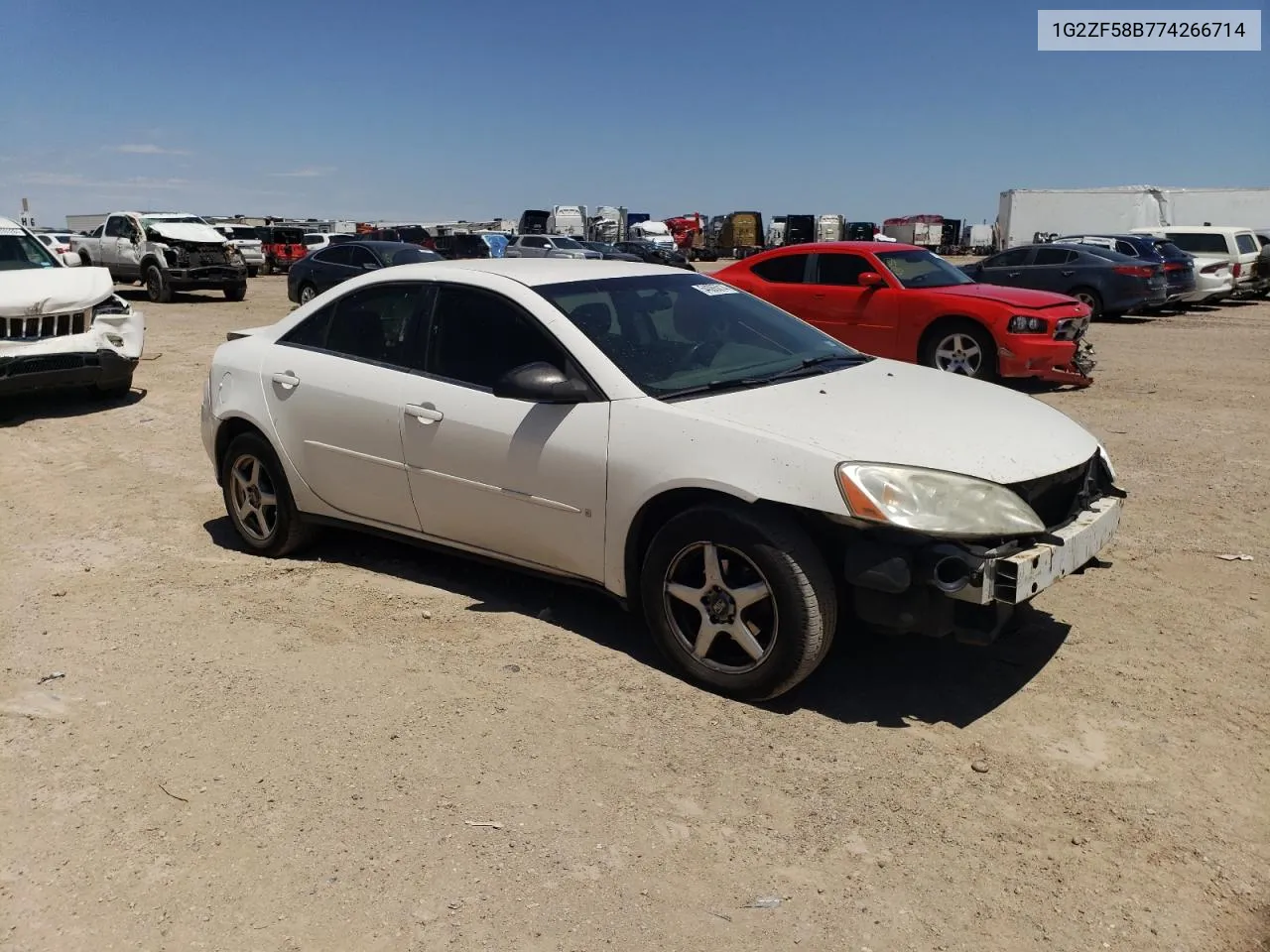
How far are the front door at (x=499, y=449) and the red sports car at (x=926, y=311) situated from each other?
18.5ft

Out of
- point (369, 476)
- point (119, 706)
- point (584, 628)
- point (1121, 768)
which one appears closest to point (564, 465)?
point (584, 628)

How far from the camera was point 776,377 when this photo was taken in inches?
171

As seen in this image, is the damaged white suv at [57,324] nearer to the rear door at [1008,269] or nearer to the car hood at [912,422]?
the car hood at [912,422]

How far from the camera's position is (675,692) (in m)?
3.89

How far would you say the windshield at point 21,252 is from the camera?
9758mm

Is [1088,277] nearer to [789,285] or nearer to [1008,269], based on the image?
[1008,269]

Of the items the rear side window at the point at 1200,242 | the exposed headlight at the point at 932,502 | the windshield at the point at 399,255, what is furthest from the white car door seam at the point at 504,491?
the rear side window at the point at 1200,242

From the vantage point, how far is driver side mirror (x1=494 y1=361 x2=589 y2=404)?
13.2 ft

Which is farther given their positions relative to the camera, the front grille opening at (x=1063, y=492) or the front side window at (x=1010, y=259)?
the front side window at (x=1010, y=259)

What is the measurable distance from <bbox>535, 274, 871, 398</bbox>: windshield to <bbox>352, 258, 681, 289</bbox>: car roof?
72mm

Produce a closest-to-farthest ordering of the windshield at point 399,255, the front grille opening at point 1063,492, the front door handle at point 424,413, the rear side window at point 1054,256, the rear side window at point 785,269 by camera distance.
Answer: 1. the front grille opening at point 1063,492
2. the front door handle at point 424,413
3. the rear side window at point 785,269
4. the rear side window at point 1054,256
5. the windshield at point 399,255

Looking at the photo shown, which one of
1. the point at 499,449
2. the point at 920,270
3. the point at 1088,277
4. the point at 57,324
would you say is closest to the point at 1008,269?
the point at 1088,277

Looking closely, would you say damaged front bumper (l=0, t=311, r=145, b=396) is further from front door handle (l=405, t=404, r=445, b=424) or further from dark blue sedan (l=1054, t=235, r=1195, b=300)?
dark blue sedan (l=1054, t=235, r=1195, b=300)

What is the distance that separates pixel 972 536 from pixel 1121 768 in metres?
0.88
